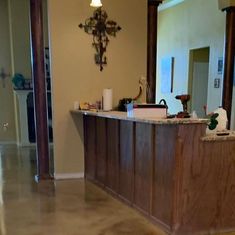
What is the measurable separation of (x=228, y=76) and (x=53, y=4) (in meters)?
2.97

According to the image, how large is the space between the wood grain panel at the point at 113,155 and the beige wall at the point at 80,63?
724 millimetres

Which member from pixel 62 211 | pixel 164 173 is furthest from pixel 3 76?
pixel 164 173

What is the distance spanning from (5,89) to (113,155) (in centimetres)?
409

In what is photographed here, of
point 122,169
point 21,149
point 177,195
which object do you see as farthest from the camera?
point 21,149

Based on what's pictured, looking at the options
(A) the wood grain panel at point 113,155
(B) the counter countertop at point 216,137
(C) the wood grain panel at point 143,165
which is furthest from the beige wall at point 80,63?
(B) the counter countertop at point 216,137

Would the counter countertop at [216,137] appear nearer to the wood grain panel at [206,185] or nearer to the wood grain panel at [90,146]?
the wood grain panel at [206,185]

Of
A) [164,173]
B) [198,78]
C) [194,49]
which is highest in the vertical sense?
[194,49]

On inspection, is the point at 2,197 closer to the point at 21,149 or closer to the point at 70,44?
the point at 70,44

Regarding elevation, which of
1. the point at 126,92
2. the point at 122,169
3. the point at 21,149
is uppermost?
the point at 126,92

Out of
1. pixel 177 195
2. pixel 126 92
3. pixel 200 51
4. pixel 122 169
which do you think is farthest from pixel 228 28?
pixel 177 195

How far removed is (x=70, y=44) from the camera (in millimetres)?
4090

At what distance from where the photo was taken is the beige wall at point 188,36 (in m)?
5.57

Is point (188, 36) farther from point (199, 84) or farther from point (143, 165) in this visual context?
point (143, 165)

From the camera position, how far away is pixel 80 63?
4152 mm
